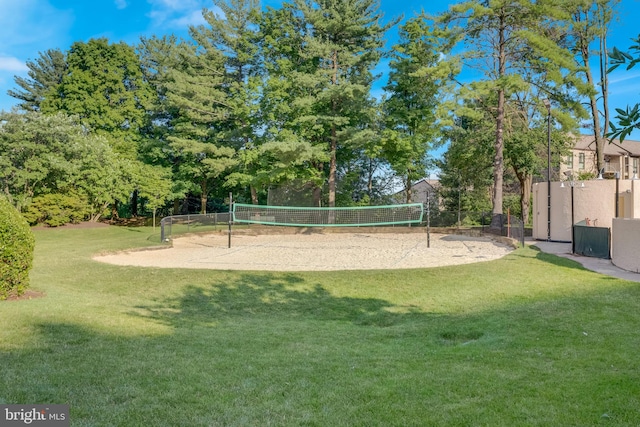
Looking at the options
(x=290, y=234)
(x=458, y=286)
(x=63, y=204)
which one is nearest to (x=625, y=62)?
(x=458, y=286)

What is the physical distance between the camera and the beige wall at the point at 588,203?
1572cm

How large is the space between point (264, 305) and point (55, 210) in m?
22.6

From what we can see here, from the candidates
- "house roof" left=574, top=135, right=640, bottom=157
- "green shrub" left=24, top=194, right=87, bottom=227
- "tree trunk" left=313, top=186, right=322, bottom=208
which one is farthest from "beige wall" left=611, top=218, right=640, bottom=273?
"house roof" left=574, top=135, right=640, bottom=157

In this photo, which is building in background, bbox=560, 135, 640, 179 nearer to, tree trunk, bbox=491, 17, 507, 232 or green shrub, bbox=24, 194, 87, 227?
tree trunk, bbox=491, 17, 507, 232

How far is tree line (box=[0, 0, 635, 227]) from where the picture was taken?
20.1 meters

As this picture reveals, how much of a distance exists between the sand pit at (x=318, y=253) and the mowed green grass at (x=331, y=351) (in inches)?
98.0

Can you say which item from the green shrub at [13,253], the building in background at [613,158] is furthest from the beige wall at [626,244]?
the building in background at [613,158]

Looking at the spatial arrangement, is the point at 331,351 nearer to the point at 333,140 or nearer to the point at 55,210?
the point at 333,140

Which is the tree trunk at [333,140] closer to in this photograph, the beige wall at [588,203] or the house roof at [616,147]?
the beige wall at [588,203]

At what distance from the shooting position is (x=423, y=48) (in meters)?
24.0

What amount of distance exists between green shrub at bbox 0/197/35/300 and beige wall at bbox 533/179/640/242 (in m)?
17.7

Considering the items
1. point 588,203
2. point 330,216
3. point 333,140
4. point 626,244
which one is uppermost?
point 333,140

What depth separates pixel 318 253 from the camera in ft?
50.2

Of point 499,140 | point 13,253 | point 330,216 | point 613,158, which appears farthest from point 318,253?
point 613,158
